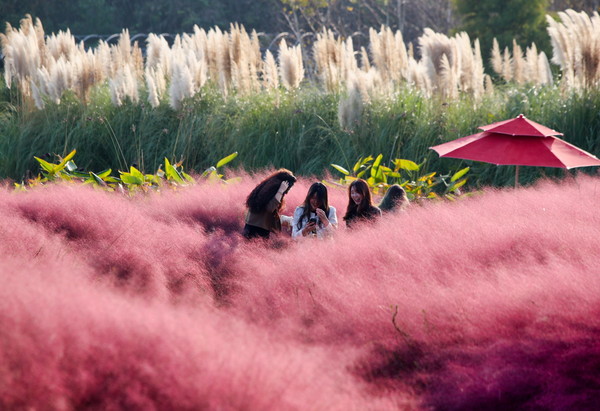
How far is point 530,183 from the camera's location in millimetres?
7422

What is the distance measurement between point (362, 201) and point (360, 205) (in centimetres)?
3

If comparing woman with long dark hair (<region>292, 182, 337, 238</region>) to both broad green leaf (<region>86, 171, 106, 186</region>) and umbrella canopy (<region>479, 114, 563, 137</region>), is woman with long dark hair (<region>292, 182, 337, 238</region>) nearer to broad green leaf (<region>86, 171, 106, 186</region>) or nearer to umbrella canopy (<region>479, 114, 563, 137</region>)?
umbrella canopy (<region>479, 114, 563, 137</region>)

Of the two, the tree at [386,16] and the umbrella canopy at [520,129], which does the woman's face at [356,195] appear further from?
the tree at [386,16]

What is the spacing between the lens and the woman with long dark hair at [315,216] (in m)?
5.29

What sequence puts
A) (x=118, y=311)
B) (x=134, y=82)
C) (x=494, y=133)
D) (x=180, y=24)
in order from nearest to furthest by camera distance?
(x=118, y=311) < (x=494, y=133) < (x=134, y=82) < (x=180, y=24)

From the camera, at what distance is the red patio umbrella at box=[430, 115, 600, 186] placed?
226 inches

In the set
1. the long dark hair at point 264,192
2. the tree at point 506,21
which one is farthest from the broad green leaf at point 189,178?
the tree at point 506,21

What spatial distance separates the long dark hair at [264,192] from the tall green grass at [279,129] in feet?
8.44

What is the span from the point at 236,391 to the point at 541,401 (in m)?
1.09

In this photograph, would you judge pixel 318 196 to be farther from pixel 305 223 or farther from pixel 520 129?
pixel 520 129

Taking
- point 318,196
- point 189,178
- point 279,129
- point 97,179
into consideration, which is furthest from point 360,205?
point 279,129

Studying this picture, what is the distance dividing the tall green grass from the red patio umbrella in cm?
150

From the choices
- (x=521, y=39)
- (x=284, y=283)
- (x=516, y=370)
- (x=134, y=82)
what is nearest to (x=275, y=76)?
(x=134, y=82)

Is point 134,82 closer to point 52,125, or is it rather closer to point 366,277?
point 52,125
